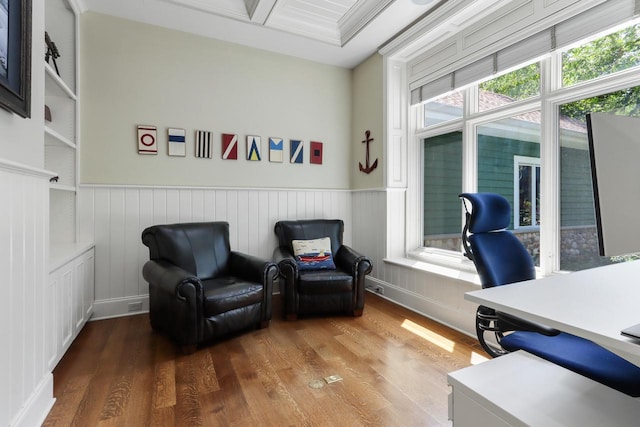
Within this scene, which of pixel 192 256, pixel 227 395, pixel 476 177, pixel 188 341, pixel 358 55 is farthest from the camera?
pixel 358 55

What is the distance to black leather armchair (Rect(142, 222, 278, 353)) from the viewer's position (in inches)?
87.0

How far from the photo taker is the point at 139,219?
3.08 m

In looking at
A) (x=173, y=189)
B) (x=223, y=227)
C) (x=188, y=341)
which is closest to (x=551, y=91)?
(x=223, y=227)

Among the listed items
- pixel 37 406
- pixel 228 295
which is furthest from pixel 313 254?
pixel 37 406

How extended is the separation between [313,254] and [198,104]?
6.65 ft

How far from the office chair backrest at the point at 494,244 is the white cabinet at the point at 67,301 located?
2259mm

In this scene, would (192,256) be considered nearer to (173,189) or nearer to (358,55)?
(173,189)

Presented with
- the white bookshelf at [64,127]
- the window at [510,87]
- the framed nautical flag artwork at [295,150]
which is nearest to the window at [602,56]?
the window at [510,87]

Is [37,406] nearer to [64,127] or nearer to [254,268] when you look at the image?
[254,268]

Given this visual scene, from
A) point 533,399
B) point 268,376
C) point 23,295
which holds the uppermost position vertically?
point 23,295

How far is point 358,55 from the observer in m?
3.76

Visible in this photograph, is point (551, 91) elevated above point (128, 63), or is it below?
below

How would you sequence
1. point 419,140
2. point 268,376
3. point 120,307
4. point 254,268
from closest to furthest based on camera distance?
point 268,376
point 254,268
point 120,307
point 419,140

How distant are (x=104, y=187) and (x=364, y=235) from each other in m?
2.86
